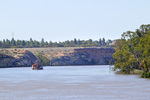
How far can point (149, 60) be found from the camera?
83.4m

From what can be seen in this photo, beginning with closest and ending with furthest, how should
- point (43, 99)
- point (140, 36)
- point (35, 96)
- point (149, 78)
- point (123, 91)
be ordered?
point (43, 99)
point (35, 96)
point (123, 91)
point (149, 78)
point (140, 36)

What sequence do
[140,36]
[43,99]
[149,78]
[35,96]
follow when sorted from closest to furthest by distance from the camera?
[43,99] < [35,96] < [149,78] < [140,36]

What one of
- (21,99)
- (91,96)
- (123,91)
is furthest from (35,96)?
(123,91)

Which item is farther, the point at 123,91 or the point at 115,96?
the point at 123,91

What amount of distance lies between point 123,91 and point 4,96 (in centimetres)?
1724

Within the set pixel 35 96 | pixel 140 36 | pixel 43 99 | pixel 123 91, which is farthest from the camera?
pixel 140 36

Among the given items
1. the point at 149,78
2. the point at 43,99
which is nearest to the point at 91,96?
the point at 43,99

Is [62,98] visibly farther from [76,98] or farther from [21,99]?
[21,99]

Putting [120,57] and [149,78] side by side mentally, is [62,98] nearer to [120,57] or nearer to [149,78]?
[149,78]

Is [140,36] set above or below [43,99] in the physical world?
above

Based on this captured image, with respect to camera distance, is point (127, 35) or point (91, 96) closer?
point (91, 96)

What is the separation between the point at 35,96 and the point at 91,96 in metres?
7.54

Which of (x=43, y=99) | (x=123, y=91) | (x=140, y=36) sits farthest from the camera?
(x=140, y=36)

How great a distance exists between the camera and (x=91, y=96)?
53.2m
